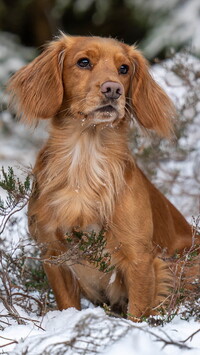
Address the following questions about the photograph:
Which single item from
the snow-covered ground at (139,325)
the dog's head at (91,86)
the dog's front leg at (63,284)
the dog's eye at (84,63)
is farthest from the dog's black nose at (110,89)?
the dog's front leg at (63,284)

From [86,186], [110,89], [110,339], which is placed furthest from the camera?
[86,186]

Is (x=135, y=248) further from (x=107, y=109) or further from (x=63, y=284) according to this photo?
(x=107, y=109)

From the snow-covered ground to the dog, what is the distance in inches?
8.3

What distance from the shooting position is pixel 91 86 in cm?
363

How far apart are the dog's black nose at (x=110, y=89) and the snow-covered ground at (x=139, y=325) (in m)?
0.62

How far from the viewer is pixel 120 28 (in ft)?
28.9

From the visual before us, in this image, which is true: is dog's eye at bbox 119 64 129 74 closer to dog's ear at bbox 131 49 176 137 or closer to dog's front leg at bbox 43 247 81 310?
dog's ear at bbox 131 49 176 137

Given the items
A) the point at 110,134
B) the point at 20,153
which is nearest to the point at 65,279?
the point at 110,134

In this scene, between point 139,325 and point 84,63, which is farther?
point 84,63

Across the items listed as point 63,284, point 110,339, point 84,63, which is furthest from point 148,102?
point 110,339

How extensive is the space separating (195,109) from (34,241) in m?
2.42

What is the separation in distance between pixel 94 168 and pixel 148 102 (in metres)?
0.49

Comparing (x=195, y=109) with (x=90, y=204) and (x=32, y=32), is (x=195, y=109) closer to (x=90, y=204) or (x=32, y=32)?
(x=90, y=204)

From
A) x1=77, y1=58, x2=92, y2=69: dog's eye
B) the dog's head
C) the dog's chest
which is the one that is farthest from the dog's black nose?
the dog's chest
